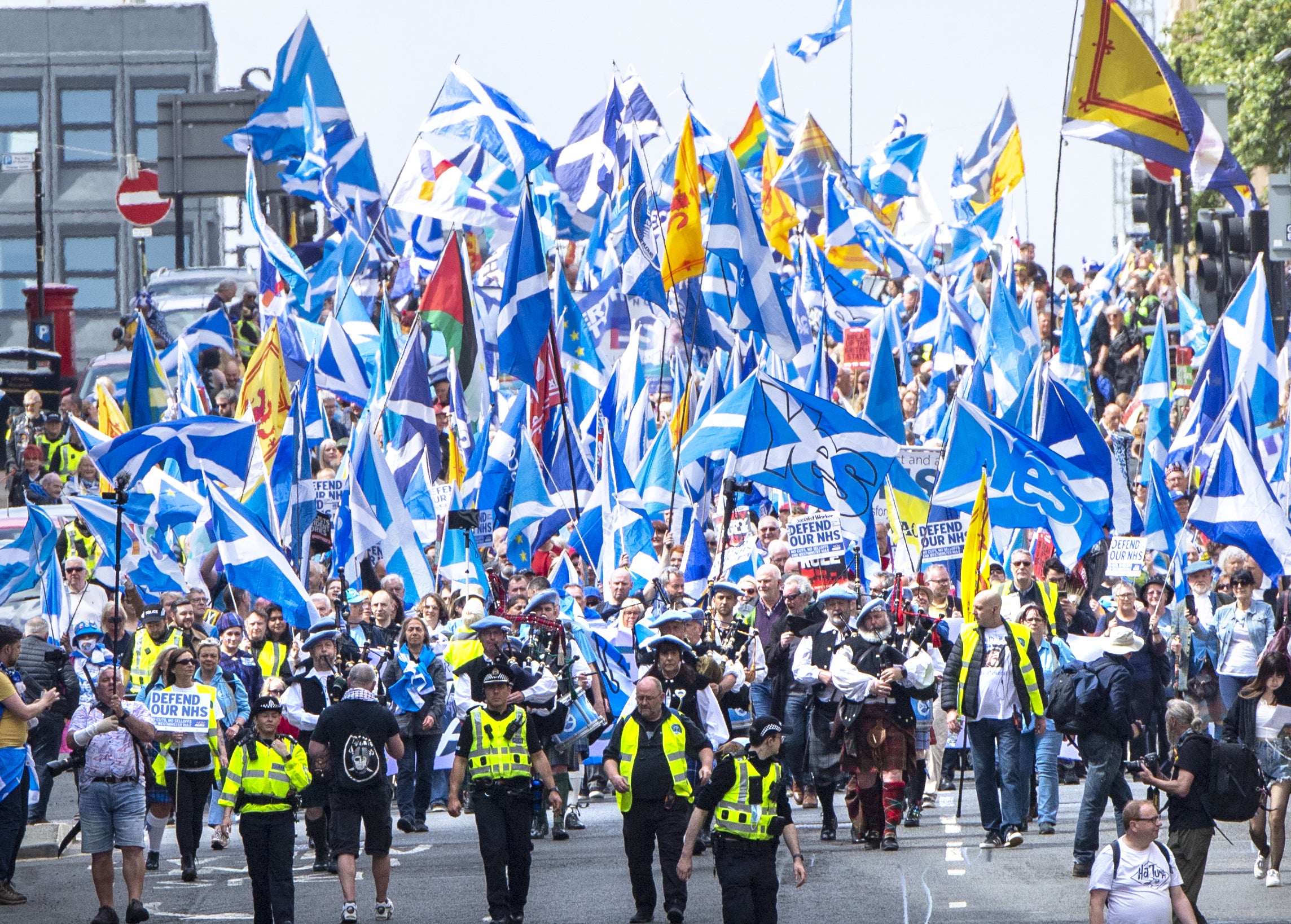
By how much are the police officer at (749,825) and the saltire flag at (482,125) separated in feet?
51.1

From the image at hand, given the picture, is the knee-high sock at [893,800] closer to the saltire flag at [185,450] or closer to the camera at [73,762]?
the camera at [73,762]

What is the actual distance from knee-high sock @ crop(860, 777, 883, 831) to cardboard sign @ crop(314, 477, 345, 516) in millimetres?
6960

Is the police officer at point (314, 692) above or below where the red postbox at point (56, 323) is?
below

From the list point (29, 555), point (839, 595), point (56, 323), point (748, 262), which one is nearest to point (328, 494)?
point (29, 555)

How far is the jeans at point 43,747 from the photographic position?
1861cm

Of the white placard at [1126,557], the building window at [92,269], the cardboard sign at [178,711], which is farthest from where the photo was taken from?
the building window at [92,269]

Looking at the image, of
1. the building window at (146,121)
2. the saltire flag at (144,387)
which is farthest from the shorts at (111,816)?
the building window at (146,121)

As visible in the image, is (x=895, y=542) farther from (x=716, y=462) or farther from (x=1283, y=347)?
(x=1283, y=347)

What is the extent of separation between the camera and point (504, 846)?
46.1 ft

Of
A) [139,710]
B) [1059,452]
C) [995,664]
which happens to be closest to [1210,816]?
[995,664]

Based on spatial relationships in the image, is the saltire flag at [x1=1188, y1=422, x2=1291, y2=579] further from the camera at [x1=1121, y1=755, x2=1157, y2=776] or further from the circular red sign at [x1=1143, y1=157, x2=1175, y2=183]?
the camera at [x1=1121, y1=755, x2=1157, y2=776]

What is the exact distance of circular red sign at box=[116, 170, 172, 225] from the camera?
4075 centimetres

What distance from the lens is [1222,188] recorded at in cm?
1733

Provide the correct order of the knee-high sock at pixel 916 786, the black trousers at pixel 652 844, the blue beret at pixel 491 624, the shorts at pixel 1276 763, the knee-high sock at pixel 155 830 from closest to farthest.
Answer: the black trousers at pixel 652 844 < the shorts at pixel 1276 763 < the blue beret at pixel 491 624 < the knee-high sock at pixel 155 830 < the knee-high sock at pixel 916 786
